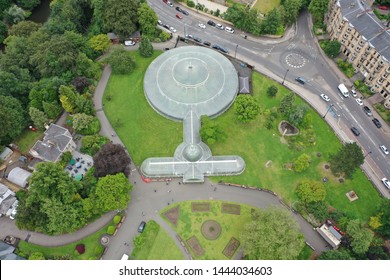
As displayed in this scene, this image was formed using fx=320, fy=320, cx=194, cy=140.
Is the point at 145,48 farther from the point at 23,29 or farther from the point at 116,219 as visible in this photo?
the point at 116,219

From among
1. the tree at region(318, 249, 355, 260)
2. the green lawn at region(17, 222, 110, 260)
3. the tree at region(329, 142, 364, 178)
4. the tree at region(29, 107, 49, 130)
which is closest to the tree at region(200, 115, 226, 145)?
the tree at region(329, 142, 364, 178)

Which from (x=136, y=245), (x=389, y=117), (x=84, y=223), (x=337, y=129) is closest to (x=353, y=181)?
(x=337, y=129)

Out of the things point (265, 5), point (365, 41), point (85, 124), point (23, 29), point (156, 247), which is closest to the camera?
point (156, 247)

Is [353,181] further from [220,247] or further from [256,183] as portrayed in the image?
[220,247]

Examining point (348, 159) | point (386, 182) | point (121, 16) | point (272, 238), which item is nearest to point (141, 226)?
point (272, 238)

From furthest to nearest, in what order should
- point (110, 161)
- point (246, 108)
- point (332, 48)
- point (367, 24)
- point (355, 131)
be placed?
point (332, 48)
point (367, 24)
point (355, 131)
point (246, 108)
point (110, 161)

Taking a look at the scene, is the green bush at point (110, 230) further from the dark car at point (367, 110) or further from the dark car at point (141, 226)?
the dark car at point (367, 110)

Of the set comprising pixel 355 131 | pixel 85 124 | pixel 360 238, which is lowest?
pixel 85 124
